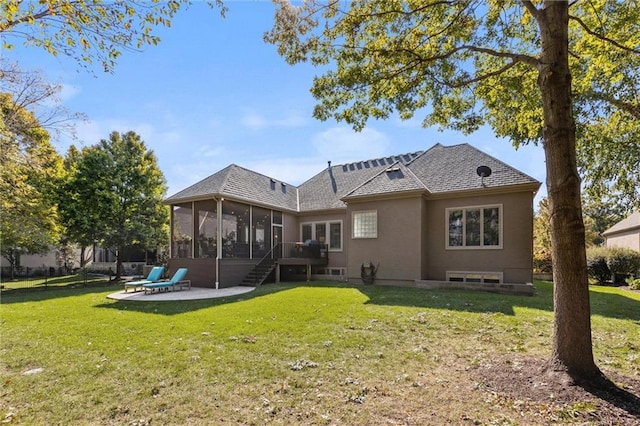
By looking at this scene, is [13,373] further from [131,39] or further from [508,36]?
[508,36]

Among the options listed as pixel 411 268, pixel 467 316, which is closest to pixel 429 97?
pixel 467 316

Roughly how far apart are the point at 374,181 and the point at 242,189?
21.5 feet

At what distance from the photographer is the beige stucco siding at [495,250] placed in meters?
12.5

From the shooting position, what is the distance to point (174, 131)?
14.0 m

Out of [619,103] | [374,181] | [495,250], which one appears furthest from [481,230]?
[619,103]

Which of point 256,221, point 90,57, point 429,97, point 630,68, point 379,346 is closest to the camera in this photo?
point 90,57

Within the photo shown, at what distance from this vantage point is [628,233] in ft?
83.8

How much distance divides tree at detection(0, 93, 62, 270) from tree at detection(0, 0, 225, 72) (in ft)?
7.80

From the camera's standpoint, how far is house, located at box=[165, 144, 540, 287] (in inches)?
514

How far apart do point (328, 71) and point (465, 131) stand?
3.69 meters

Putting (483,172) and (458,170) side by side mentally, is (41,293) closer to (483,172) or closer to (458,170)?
(458,170)

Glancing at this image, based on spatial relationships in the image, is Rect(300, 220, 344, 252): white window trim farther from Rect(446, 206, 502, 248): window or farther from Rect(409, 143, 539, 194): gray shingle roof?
Rect(446, 206, 502, 248): window

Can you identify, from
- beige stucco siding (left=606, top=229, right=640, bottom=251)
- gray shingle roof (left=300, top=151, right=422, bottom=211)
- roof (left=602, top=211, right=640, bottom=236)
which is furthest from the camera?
roof (left=602, top=211, right=640, bottom=236)

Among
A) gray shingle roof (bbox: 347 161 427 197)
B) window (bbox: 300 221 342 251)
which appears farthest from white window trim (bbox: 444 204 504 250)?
window (bbox: 300 221 342 251)
